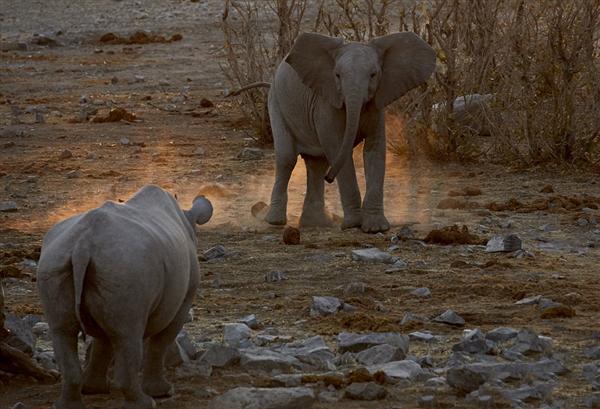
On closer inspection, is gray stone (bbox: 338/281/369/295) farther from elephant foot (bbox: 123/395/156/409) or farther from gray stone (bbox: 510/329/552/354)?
elephant foot (bbox: 123/395/156/409)

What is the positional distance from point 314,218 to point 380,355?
14.5 feet

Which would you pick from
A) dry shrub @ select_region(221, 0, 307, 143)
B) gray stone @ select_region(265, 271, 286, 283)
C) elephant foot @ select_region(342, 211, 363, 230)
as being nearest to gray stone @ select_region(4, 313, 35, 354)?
gray stone @ select_region(265, 271, 286, 283)

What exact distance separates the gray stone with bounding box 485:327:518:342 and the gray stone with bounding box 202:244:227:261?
2830mm

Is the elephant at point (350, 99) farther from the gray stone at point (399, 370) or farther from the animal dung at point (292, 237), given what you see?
the gray stone at point (399, 370)

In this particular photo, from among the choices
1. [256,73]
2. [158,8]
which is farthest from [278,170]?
[158,8]

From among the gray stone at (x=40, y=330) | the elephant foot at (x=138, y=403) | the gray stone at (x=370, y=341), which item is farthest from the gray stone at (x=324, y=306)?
the elephant foot at (x=138, y=403)

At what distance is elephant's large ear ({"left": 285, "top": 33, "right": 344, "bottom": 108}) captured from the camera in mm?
10344

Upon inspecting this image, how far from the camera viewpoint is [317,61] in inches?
409

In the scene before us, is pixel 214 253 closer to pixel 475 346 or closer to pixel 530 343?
pixel 475 346

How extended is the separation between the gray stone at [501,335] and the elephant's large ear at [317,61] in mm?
3939

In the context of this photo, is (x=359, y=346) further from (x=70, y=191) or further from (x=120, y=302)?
(x=70, y=191)

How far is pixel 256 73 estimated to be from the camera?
47.6 feet

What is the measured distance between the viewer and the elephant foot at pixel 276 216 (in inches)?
421

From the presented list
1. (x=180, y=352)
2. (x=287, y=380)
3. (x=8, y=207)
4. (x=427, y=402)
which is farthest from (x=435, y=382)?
(x=8, y=207)
